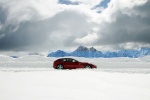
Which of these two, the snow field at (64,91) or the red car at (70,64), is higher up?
the red car at (70,64)

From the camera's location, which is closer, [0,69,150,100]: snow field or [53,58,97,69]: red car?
[0,69,150,100]: snow field

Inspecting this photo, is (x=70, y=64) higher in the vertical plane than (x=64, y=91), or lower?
higher

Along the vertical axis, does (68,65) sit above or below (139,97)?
above

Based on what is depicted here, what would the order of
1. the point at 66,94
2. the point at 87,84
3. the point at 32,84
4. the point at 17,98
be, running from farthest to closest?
1. the point at 87,84
2. the point at 32,84
3. the point at 66,94
4. the point at 17,98

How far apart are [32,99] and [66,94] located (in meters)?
1.75

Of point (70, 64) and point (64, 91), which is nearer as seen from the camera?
point (64, 91)

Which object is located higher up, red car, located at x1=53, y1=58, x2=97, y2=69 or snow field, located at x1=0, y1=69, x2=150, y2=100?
red car, located at x1=53, y1=58, x2=97, y2=69

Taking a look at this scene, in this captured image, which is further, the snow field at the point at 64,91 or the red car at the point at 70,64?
the red car at the point at 70,64

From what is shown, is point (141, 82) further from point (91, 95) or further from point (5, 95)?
point (5, 95)

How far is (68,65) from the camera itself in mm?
29734

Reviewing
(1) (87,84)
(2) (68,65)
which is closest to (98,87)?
(1) (87,84)

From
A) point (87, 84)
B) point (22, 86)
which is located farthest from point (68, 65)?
point (22, 86)

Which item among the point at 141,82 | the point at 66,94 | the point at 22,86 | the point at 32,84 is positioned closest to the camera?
the point at 66,94

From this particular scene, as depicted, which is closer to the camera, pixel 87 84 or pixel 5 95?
pixel 5 95
